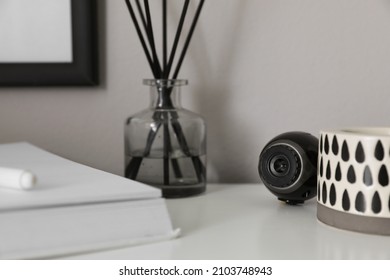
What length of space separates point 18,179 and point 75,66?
323 millimetres

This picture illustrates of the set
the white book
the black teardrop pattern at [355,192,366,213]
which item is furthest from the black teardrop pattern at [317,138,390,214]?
the white book

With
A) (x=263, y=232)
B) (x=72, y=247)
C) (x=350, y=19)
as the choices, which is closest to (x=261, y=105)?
(x=350, y=19)

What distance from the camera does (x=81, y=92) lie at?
73cm

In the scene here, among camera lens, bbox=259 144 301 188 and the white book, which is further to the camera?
camera lens, bbox=259 144 301 188

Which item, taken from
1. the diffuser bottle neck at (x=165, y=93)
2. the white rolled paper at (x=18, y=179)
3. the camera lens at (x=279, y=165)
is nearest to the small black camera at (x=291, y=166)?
the camera lens at (x=279, y=165)

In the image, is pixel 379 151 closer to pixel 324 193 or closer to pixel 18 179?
pixel 324 193

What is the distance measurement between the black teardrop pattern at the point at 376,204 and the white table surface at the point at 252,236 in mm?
26

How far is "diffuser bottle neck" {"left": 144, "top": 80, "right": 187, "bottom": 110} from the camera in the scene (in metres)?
0.62

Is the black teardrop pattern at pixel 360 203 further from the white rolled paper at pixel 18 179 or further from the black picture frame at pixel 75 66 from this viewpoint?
the black picture frame at pixel 75 66

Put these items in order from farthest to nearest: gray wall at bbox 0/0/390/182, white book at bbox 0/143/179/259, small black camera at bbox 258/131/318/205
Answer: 1. gray wall at bbox 0/0/390/182
2. small black camera at bbox 258/131/318/205
3. white book at bbox 0/143/179/259

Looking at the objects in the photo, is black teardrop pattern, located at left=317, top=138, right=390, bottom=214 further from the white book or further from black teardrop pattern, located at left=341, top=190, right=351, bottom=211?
the white book

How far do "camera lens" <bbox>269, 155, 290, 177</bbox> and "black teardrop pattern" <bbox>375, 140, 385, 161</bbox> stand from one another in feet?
0.37

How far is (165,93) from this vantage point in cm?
63
